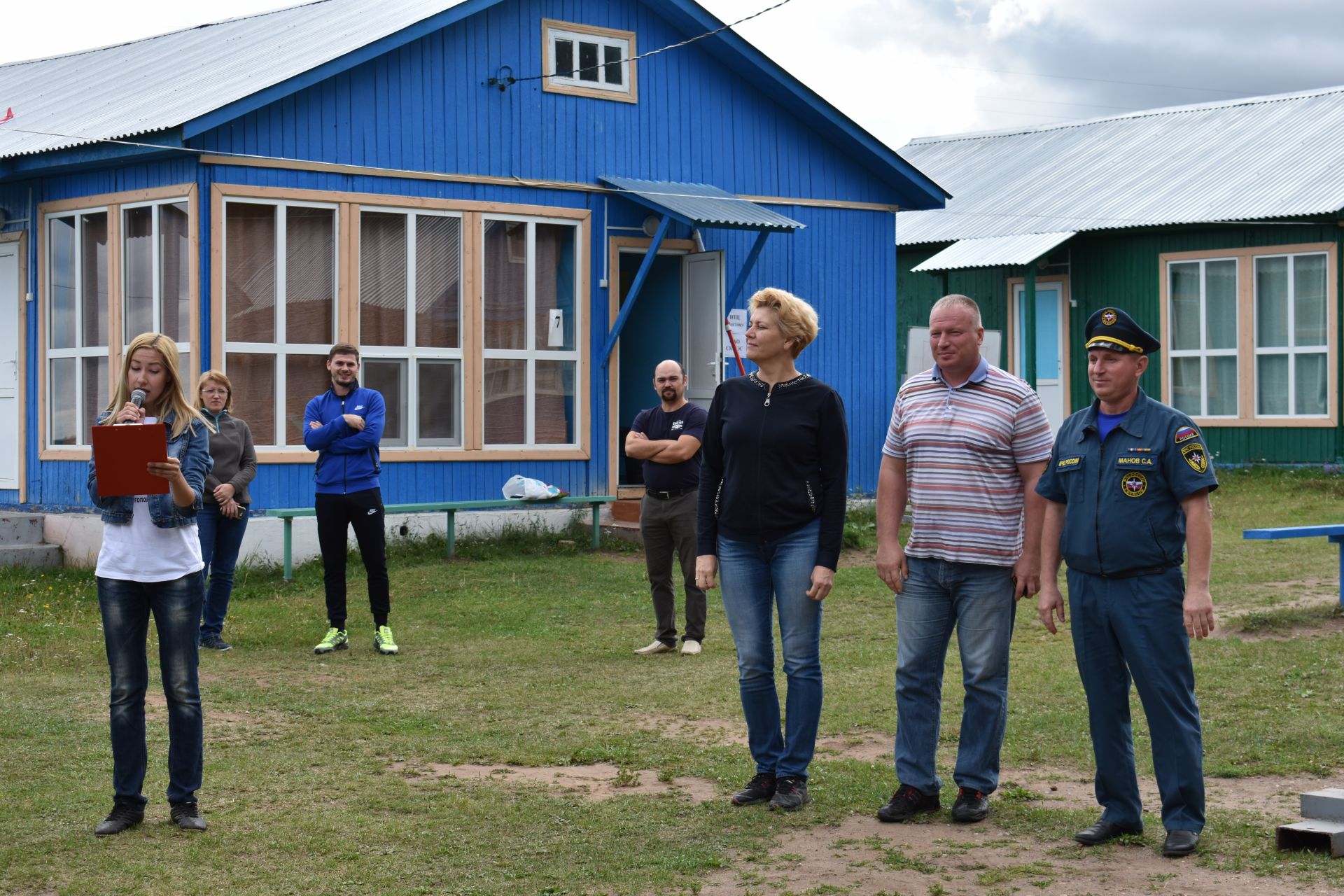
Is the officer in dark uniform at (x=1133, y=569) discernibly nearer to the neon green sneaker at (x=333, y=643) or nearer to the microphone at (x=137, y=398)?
the microphone at (x=137, y=398)

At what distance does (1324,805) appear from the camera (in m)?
5.61

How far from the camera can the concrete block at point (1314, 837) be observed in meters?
5.40

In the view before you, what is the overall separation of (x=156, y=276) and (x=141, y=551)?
9066 millimetres

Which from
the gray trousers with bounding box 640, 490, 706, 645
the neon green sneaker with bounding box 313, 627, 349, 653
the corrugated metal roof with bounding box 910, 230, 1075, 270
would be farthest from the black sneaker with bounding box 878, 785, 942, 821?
the corrugated metal roof with bounding box 910, 230, 1075, 270

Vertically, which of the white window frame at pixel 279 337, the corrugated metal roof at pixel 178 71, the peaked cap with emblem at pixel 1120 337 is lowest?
the peaked cap with emblem at pixel 1120 337

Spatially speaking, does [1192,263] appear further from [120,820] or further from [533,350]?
[120,820]

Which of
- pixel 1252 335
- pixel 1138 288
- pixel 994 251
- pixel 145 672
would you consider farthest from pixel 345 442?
pixel 1138 288

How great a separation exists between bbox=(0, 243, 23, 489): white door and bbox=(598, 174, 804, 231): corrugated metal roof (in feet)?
19.4

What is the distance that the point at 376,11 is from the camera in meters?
17.0

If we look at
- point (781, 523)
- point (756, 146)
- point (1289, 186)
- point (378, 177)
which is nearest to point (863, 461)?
point (756, 146)

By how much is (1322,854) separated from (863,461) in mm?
12793

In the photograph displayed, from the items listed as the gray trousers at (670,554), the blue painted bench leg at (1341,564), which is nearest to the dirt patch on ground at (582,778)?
the gray trousers at (670,554)

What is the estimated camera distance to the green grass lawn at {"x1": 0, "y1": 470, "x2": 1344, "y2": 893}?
5582mm

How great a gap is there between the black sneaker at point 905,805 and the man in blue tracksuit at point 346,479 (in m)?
5.09
